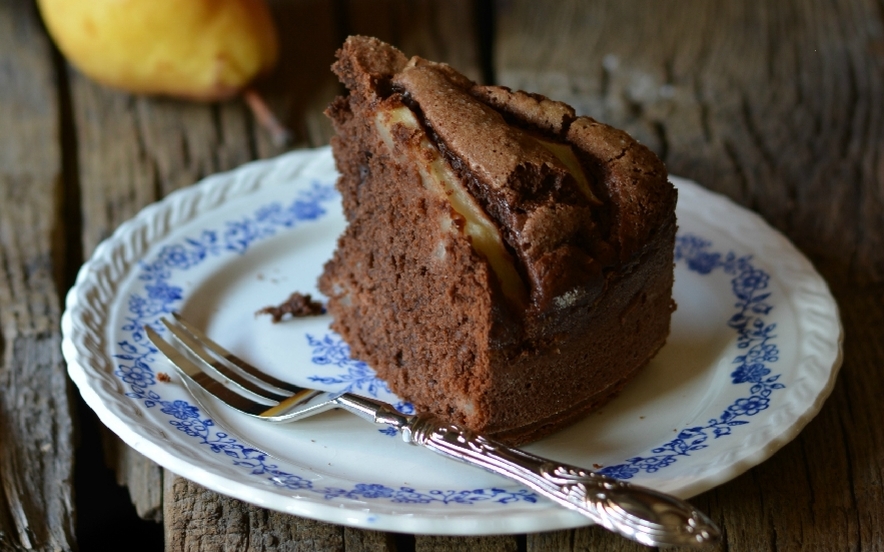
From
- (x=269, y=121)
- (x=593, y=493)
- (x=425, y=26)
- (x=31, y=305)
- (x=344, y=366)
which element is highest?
(x=425, y=26)

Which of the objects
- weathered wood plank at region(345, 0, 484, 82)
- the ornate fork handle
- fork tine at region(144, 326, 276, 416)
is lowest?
the ornate fork handle

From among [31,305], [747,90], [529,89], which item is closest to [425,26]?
[529,89]

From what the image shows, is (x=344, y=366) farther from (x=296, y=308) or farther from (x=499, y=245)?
(x=499, y=245)

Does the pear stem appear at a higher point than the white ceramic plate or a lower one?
higher

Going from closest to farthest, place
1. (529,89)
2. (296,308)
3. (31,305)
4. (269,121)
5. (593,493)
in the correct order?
1. (593,493)
2. (296,308)
3. (31,305)
4. (269,121)
5. (529,89)

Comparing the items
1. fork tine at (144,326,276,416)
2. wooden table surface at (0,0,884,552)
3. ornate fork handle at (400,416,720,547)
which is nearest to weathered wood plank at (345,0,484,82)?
wooden table surface at (0,0,884,552)

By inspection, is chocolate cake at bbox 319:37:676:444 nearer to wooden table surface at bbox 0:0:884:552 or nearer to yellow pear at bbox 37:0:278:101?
wooden table surface at bbox 0:0:884:552

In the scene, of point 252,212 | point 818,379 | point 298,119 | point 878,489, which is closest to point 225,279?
point 252,212
